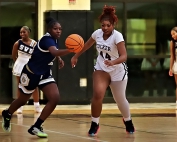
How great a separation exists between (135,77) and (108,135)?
280 inches

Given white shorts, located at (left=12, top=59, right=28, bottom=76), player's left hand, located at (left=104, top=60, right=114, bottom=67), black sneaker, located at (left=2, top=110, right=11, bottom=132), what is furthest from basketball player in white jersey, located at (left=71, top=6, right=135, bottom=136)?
white shorts, located at (left=12, top=59, right=28, bottom=76)

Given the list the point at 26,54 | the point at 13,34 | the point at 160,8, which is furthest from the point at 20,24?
the point at 160,8

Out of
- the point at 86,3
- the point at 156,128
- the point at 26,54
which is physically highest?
the point at 86,3

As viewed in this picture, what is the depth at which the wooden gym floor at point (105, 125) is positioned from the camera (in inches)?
420

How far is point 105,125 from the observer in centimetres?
1287

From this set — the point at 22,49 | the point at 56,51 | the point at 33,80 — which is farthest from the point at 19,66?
the point at 56,51

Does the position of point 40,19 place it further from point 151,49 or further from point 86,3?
point 151,49

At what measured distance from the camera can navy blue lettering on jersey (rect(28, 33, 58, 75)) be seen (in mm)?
10500

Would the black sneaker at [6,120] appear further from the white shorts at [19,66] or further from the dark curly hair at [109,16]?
the white shorts at [19,66]

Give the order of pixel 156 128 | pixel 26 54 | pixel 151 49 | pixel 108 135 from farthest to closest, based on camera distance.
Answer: pixel 151 49 → pixel 26 54 → pixel 156 128 → pixel 108 135

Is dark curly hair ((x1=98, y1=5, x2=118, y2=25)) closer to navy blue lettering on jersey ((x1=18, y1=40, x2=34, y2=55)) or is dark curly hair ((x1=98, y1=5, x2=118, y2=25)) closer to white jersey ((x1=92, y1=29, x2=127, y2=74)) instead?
white jersey ((x1=92, y1=29, x2=127, y2=74))

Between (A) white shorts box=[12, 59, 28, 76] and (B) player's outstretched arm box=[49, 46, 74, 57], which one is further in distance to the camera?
(A) white shorts box=[12, 59, 28, 76]

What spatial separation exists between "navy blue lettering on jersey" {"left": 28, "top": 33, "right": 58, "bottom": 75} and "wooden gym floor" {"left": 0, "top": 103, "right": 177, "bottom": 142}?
115 centimetres

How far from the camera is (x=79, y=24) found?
671 inches
